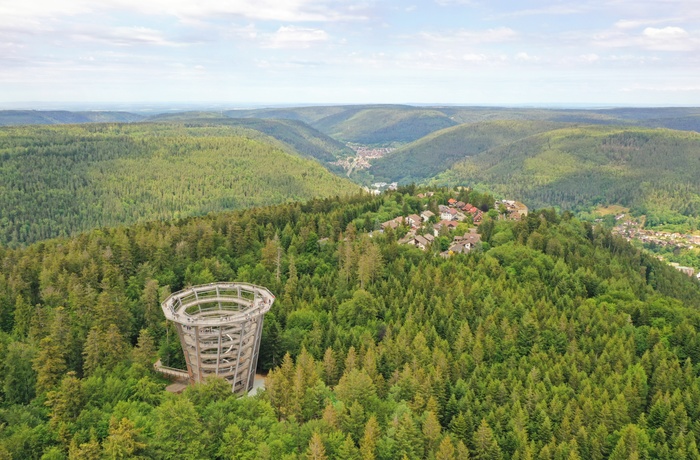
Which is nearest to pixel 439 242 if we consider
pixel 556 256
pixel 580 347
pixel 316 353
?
pixel 556 256

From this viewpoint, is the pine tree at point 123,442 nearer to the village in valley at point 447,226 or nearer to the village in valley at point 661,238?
the village in valley at point 447,226

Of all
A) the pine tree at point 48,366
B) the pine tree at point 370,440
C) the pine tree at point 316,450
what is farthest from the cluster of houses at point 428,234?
the pine tree at point 48,366

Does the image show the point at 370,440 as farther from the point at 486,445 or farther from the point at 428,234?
the point at 428,234

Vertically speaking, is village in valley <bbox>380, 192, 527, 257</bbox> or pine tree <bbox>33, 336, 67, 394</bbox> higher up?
village in valley <bbox>380, 192, 527, 257</bbox>

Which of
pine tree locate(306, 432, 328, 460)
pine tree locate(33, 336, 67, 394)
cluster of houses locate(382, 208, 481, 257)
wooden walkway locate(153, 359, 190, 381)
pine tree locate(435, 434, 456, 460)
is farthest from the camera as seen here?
cluster of houses locate(382, 208, 481, 257)

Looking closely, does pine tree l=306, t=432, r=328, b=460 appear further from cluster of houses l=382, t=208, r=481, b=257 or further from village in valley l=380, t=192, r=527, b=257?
cluster of houses l=382, t=208, r=481, b=257

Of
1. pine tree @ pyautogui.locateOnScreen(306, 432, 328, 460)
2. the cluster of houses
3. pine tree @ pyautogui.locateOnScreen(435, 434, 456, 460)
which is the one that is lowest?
pine tree @ pyautogui.locateOnScreen(435, 434, 456, 460)

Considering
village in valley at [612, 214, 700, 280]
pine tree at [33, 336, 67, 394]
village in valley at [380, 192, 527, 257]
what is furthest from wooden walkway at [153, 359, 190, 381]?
village in valley at [612, 214, 700, 280]

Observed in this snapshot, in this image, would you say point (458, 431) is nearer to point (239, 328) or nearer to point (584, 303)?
point (239, 328)
